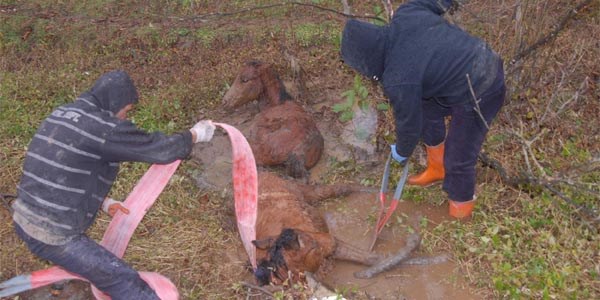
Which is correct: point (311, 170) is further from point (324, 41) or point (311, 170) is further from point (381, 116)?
point (324, 41)

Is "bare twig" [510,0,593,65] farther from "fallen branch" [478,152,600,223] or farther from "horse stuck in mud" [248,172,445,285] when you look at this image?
"horse stuck in mud" [248,172,445,285]

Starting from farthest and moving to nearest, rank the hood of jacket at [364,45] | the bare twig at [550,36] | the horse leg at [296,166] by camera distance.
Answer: the horse leg at [296,166]
the bare twig at [550,36]
the hood of jacket at [364,45]

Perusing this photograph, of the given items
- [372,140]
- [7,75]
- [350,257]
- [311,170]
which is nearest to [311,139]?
[311,170]

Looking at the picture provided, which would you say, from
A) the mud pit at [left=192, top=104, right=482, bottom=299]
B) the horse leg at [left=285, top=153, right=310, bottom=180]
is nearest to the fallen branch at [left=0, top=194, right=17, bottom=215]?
the mud pit at [left=192, top=104, right=482, bottom=299]

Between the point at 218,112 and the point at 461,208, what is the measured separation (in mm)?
3065

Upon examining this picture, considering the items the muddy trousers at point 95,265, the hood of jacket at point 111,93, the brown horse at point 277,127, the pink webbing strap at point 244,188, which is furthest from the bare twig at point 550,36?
the muddy trousers at point 95,265

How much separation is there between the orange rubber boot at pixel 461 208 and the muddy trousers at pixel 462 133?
0.05 metres

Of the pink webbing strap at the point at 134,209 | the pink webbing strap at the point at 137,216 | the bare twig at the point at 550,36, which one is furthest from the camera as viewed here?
the bare twig at the point at 550,36

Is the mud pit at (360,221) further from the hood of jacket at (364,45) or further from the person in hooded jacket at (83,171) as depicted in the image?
the hood of jacket at (364,45)

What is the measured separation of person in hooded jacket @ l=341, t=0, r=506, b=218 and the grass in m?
0.70

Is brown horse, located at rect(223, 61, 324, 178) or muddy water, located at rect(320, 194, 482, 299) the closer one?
muddy water, located at rect(320, 194, 482, 299)

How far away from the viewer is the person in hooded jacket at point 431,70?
12.7 feet

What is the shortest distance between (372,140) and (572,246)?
2225mm

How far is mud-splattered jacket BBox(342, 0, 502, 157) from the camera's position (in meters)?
3.85
